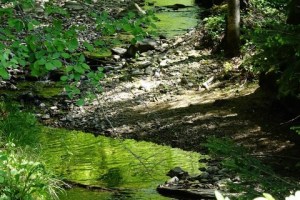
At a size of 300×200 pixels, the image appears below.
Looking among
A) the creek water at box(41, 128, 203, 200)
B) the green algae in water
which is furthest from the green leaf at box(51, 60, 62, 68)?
the green algae in water

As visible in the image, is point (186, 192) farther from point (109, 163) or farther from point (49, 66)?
point (49, 66)

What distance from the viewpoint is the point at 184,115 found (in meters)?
11.1

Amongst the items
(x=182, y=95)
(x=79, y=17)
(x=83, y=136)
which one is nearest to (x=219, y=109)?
(x=182, y=95)

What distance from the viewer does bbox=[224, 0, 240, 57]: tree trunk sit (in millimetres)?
13469

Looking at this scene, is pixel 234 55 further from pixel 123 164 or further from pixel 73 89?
pixel 73 89

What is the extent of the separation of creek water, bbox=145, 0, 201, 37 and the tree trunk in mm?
3761

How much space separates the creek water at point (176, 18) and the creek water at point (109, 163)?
25.8 ft

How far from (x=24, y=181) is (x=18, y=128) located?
2.78 metres

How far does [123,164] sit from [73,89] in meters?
4.72

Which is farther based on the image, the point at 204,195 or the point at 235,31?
the point at 235,31

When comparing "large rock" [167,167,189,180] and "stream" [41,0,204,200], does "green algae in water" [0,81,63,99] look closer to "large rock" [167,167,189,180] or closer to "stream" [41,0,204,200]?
"stream" [41,0,204,200]

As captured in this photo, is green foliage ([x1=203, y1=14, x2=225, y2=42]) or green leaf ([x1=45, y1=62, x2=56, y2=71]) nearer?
green leaf ([x1=45, y1=62, x2=56, y2=71])

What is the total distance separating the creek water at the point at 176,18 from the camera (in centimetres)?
1952

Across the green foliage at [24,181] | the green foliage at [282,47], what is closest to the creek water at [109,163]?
the green foliage at [24,181]
